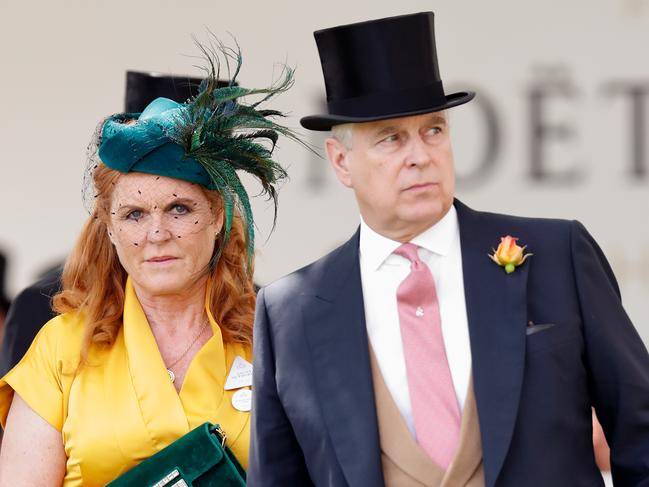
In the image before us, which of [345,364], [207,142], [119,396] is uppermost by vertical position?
[207,142]

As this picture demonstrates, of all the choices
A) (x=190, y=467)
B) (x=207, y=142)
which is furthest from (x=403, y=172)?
(x=190, y=467)

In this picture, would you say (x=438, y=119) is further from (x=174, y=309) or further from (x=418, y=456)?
(x=174, y=309)

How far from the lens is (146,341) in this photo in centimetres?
414

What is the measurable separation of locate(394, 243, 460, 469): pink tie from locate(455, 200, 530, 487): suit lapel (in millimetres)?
70

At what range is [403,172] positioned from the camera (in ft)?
11.3

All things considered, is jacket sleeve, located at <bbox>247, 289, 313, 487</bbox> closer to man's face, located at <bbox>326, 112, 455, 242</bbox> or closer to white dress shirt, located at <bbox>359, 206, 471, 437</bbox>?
white dress shirt, located at <bbox>359, 206, 471, 437</bbox>

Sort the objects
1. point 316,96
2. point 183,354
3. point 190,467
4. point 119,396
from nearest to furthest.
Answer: point 190,467, point 119,396, point 183,354, point 316,96

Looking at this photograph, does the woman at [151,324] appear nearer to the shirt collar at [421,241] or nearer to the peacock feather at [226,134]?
the peacock feather at [226,134]

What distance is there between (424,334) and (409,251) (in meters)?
0.19

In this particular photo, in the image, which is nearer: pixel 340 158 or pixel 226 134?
pixel 340 158

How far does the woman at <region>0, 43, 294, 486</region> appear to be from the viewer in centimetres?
402

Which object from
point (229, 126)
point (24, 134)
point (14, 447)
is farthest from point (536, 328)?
point (24, 134)

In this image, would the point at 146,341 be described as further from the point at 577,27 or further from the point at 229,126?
the point at 577,27

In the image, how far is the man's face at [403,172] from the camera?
3.43 metres
